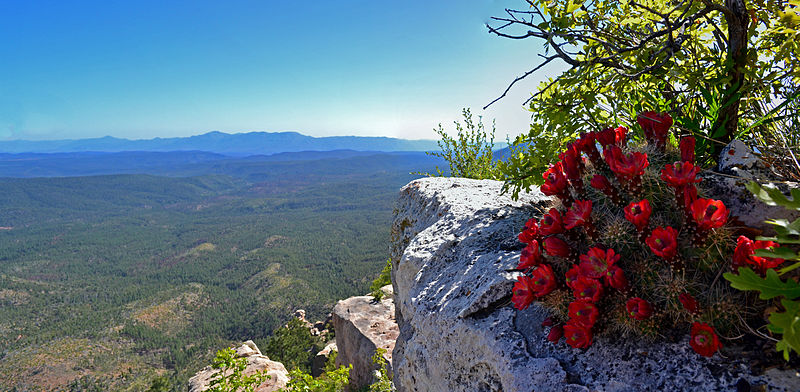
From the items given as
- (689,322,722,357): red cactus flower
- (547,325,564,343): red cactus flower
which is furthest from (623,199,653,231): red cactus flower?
(547,325,564,343): red cactus flower

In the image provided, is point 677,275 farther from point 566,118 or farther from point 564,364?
point 566,118

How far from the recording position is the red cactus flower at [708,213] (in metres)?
2.01

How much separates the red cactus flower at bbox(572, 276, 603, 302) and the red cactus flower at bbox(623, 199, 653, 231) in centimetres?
41

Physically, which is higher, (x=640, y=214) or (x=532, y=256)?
(x=640, y=214)

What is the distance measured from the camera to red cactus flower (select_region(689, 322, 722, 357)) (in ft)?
6.12

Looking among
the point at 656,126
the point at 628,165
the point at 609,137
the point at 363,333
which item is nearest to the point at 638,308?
the point at 628,165

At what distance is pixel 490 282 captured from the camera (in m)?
3.11

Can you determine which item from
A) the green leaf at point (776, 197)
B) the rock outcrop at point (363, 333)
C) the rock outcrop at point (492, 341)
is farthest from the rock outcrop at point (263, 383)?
the green leaf at point (776, 197)

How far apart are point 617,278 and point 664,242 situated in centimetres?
31

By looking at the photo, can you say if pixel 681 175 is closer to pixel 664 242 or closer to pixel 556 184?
pixel 664 242

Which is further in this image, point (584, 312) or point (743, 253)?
point (584, 312)

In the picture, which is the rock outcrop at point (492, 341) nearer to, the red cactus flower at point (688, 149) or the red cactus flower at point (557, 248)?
the red cactus flower at point (557, 248)

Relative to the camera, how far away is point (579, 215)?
8.02ft

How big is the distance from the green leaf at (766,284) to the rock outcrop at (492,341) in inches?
22.1
